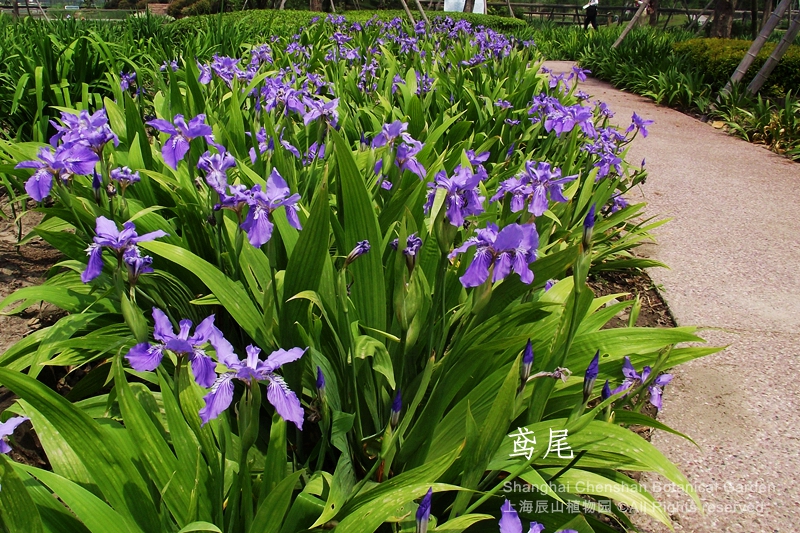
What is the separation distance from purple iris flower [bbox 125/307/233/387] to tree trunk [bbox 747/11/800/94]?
7.02 metres

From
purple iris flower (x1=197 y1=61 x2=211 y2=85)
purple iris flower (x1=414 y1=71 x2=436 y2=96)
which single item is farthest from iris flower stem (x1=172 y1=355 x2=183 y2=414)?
purple iris flower (x1=414 y1=71 x2=436 y2=96)

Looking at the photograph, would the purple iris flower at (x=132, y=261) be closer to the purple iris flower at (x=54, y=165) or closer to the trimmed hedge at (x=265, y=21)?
the purple iris flower at (x=54, y=165)

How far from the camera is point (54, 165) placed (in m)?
1.40

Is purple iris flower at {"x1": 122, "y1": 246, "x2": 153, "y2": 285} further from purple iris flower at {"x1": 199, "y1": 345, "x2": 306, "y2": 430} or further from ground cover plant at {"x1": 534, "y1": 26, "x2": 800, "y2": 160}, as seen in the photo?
ground cover plant at {"x1": 534, "y1": 26, "x2": 800, "y2": 160}

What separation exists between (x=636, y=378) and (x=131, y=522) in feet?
3.54

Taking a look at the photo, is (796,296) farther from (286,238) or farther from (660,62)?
(660,62)

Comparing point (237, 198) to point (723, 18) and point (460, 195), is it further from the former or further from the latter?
point (723, 18)

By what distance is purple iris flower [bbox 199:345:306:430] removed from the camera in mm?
852

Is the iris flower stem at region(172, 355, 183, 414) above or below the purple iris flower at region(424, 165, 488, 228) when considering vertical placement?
below

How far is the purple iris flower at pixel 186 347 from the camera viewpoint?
3.01 feet

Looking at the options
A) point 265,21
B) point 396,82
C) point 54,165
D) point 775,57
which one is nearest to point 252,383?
point 54,165

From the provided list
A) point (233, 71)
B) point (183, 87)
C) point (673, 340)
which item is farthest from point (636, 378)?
point (183, 87)

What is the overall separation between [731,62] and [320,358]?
796 cm

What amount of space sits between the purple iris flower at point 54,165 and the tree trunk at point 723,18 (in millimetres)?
12812
